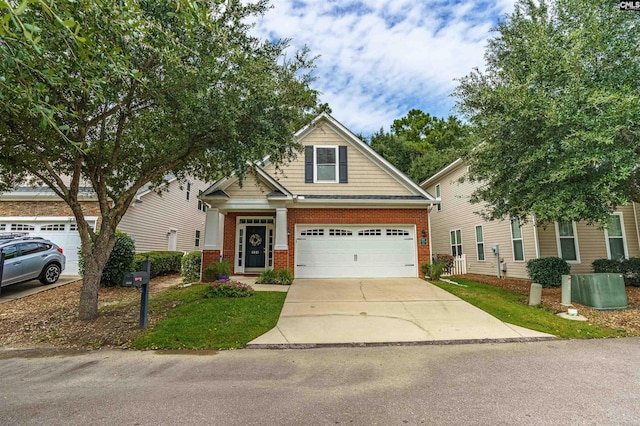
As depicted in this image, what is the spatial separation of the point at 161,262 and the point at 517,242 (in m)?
15.1

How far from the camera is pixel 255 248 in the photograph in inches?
Answer: 523

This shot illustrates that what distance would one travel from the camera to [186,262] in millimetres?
12648

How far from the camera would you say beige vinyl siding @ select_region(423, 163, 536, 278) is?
540 inches

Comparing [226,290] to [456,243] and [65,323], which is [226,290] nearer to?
[65,323]

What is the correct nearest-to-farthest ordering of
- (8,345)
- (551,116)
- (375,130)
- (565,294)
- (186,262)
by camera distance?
(8,345)
(551,116)
(565,294)
(186,262)
(375,130)

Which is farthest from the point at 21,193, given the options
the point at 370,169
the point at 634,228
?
the point at 634,228

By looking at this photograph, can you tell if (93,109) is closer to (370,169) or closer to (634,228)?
(370,169)

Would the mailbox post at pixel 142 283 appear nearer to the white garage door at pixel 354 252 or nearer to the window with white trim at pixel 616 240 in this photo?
the white garage door at pixel 354 252

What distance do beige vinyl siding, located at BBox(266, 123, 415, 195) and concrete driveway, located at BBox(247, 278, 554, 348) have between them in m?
4.25

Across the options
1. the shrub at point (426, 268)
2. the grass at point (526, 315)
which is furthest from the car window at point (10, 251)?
the shrub at point (426, 268)

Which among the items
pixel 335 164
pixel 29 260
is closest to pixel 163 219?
pixel 29 260

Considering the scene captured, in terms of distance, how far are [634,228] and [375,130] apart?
78.9ft

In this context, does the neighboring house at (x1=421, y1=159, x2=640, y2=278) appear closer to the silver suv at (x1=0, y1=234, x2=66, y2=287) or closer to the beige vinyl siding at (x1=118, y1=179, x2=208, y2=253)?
the beige vinyl siding at (x1=118, y1=179, x2=208, y2=253)

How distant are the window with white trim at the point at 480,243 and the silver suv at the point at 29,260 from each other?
57.8ft
